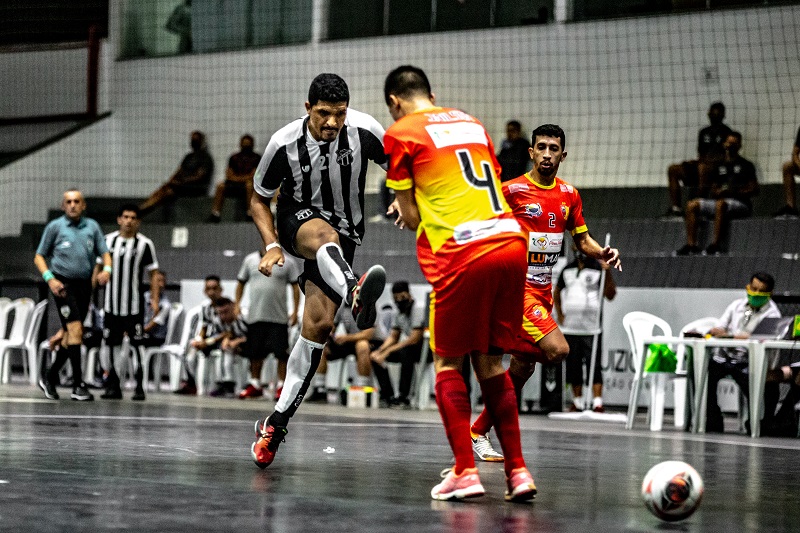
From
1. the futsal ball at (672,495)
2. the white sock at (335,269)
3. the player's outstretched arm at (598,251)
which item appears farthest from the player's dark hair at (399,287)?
the futsal ball at (672,495)

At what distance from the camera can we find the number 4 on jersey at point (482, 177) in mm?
5508

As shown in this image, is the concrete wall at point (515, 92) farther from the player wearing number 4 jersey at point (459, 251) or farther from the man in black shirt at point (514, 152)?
the player wearing number 4 jersey at point (459, 251)

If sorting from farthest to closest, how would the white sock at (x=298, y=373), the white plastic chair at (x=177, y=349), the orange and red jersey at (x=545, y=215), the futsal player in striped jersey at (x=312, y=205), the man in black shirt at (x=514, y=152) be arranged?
1. the man in black shirt at (x=514, y=152)
2. the white plastic chair at (x=177, y=349)
3. the orange and red jersey at (x=545, y=215)
4. the white sock at (x=298, y=373)
5. the futsal player in striped jersey at (x=312, y=205)

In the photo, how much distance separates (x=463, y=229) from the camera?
5438 millimetres

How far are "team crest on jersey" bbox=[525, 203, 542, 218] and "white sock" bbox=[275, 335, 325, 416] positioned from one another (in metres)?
2.14

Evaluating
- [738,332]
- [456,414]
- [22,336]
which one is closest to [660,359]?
[738,332]

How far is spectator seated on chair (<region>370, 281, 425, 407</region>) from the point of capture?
15.7 m

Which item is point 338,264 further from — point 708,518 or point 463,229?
point 708,518

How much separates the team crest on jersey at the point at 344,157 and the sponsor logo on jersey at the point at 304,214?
306mm

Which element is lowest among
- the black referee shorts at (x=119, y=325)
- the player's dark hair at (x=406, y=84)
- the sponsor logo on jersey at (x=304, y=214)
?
the black referee shorts at (x=119, y=325)

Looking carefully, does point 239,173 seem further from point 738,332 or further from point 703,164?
point 738,332

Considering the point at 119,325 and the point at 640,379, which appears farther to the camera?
the point at 119,325

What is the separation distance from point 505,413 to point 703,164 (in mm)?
12395

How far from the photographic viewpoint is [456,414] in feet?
18.1
